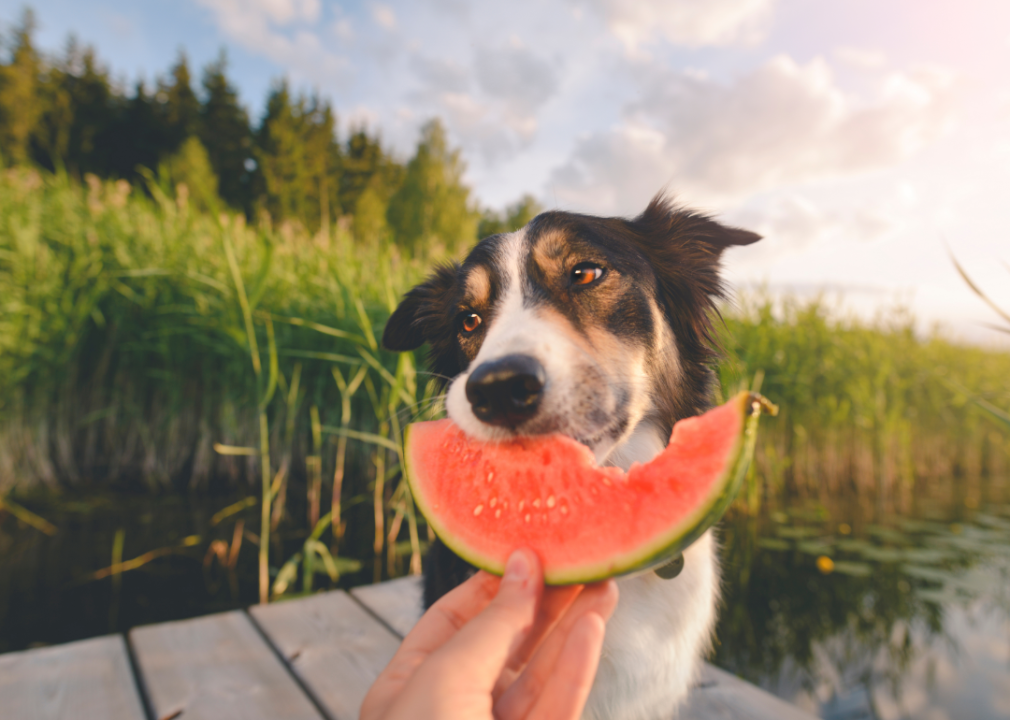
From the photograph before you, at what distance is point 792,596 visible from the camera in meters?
4.30

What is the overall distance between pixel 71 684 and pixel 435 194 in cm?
2831

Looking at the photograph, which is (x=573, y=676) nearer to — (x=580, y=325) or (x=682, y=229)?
(x=580, y=325)

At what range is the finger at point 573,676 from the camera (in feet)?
2.72

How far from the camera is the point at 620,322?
68.5 inches

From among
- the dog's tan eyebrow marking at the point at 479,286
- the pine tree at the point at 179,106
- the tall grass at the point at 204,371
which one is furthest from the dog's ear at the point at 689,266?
the pine tree at the point at 179,106

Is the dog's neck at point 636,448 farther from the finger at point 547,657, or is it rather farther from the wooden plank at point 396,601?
the wooden plank at point 396,601

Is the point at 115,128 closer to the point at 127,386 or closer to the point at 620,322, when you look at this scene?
the point at 127,386

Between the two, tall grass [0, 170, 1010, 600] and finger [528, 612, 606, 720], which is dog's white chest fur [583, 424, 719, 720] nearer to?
finger [528, 612, 606, 720]

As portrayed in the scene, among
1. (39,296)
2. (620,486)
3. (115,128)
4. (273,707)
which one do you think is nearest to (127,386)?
(39,296)

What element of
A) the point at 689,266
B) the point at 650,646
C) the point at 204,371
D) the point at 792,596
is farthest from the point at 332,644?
the point at 792,596

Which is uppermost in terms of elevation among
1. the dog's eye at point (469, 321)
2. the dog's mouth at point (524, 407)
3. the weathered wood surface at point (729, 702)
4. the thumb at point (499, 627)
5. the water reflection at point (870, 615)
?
the dog's eye at point (469, 321)

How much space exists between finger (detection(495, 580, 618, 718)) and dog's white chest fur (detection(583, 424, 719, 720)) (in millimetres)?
545

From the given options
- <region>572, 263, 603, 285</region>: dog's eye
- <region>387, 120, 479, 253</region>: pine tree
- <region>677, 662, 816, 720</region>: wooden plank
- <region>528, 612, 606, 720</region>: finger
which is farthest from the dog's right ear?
<region>387, 120, 479, 253</region>: pine tree

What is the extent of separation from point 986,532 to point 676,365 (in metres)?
6.46
